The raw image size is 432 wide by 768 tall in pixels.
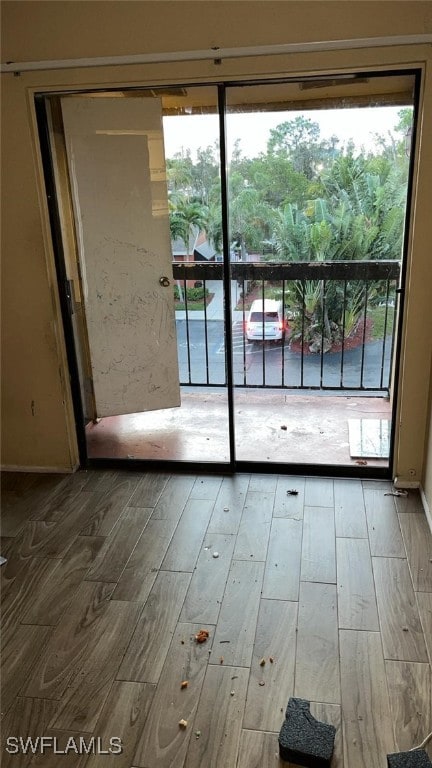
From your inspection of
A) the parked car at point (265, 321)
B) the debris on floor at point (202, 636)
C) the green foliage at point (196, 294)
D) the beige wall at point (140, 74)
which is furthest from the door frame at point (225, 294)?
the debris on floor at point (202, 636)

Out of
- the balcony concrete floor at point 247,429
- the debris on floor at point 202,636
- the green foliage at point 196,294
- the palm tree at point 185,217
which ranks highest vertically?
the palm tree at point 185,217

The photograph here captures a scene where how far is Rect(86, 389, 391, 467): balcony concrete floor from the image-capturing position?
10.5ft

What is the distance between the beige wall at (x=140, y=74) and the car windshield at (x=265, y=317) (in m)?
1.26

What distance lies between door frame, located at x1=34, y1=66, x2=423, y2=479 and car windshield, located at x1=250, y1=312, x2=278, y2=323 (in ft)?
2.88

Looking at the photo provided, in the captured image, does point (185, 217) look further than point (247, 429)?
No

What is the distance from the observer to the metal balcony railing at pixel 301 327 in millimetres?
3273

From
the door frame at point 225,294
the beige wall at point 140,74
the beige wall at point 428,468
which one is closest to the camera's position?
the beige wall at point 140,74

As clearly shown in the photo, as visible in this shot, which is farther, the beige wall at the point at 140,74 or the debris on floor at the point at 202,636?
the beige wall at the point at 140,74

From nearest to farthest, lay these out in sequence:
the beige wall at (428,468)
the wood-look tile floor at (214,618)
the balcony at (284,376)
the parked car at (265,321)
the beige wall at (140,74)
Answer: the wood-look tile floor at (214,618) < the beige wall at (140,74) < the beige wall at (428,468) < the balcony at (284,376) < the parked car at (265,321)

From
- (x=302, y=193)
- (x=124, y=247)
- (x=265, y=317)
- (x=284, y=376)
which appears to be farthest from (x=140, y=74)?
(x=284, y=376)

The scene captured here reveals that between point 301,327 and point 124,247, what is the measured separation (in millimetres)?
1503

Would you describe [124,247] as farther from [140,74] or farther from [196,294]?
[140,74]

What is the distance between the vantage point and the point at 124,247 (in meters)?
2.86

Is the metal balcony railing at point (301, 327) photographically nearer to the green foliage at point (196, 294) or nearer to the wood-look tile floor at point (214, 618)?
the green foliage at point (196, 294)
